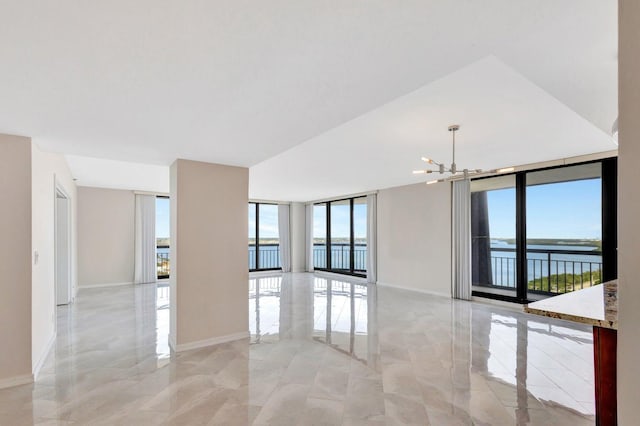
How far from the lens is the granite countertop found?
1.55 metres

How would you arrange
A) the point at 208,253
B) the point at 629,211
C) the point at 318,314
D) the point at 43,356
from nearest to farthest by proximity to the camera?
the point at 629,211 → the point at 43,356 → the point at 208,253 → the point at 318,314

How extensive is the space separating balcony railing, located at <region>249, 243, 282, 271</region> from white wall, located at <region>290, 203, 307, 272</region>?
53 cm

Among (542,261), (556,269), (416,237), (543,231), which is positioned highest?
(543,231)

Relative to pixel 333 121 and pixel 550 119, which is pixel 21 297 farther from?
pixel 550 119

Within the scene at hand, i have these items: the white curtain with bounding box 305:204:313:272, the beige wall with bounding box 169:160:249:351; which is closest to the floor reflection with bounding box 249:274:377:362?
the beige wall with bounding box 169:160:249:351

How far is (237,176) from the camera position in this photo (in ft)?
13.7

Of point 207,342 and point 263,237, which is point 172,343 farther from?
point 263,237

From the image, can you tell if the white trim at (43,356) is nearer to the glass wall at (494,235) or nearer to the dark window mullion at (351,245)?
the glass wall at (494,235)

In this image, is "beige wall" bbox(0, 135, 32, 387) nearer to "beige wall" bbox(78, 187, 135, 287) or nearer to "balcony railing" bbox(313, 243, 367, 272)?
"beige wall" bbox(78, 187, 135, 287)

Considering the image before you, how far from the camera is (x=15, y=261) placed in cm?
291

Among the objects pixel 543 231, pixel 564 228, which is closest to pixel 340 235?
pixel 543 231

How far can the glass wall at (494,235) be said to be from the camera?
Answer: 19.7 feet

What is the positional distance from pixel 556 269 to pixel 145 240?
9.07 metres

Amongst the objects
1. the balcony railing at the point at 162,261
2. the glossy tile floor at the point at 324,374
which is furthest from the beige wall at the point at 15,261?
the balcony railing at the point at 162,261
